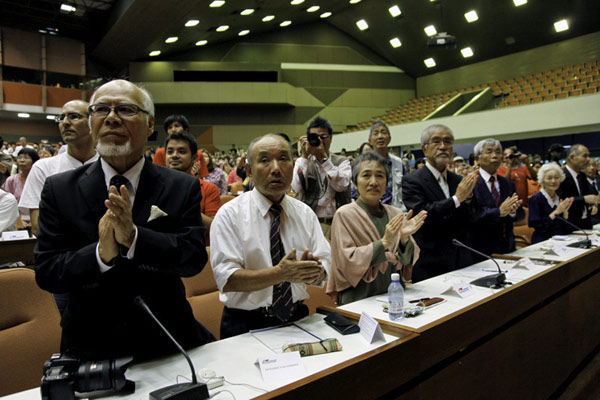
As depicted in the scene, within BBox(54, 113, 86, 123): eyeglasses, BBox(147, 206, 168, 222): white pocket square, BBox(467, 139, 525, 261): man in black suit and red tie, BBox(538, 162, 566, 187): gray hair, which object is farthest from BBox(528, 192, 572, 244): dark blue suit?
BBox(54, 113, 86, 123): eyeglasses

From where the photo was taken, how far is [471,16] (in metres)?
12.2

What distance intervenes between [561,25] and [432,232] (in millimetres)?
12651

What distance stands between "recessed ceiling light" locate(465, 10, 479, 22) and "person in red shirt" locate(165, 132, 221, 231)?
1217 cm

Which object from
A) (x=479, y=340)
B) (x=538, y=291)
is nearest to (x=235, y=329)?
(x=479, y=340)

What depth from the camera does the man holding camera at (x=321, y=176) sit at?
281 centimetres

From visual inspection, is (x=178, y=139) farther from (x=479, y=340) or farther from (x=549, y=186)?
(x=549, y=186)

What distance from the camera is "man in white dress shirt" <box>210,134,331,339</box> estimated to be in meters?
1.48

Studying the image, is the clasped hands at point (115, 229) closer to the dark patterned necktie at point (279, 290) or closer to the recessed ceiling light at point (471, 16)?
the dark patterned necktie at point (279, 290)

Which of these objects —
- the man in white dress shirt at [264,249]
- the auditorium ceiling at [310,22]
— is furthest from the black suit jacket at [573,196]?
the auditorium ceiling at [310,22]

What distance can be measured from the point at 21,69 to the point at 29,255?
14792mm

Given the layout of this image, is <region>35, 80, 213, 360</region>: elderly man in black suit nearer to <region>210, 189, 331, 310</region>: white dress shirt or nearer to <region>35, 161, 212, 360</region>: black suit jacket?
<region>35, 161, 212, 360</region>: black suit jacket

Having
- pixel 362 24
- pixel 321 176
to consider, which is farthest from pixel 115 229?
pixel 362 24

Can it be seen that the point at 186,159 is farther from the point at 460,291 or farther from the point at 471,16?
the point at 471,16

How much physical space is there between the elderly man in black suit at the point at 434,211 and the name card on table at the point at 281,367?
5.48 feet
